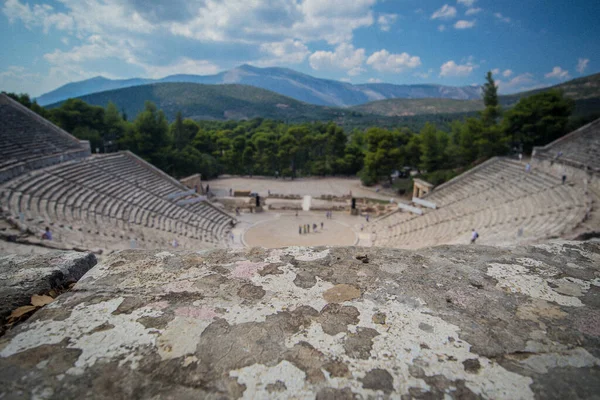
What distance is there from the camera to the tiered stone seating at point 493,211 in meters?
12.0

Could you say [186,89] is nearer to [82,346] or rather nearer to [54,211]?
[54,211]

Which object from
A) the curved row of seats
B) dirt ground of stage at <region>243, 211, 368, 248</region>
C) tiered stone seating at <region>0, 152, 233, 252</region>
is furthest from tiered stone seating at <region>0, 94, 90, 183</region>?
dirt ground of stage at <region>243, 211, 368, 248</region>

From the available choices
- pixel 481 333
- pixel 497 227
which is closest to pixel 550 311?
pixel 481 333

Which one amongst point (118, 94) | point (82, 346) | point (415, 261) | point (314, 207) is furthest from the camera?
point (118, 94)

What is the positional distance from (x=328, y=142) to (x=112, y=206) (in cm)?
2747

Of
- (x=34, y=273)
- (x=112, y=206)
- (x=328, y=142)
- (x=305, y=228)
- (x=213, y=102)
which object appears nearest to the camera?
(x=34, y=273)

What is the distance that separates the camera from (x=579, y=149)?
18.7m

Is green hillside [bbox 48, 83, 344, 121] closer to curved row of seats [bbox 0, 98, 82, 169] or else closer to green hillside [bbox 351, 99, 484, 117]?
green hillside [bbox 351, 99, 484, 117]

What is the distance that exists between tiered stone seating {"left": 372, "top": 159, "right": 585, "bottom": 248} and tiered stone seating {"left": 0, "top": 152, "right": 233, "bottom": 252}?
10903 millimetres

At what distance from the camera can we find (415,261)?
2.79 metres

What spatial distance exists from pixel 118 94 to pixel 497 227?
185 metres

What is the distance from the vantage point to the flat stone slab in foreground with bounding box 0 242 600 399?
1472mm

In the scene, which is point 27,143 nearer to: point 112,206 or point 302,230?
point 112,206

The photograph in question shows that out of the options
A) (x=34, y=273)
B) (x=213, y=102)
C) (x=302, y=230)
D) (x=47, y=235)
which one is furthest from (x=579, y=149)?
(x=213, y=102)
